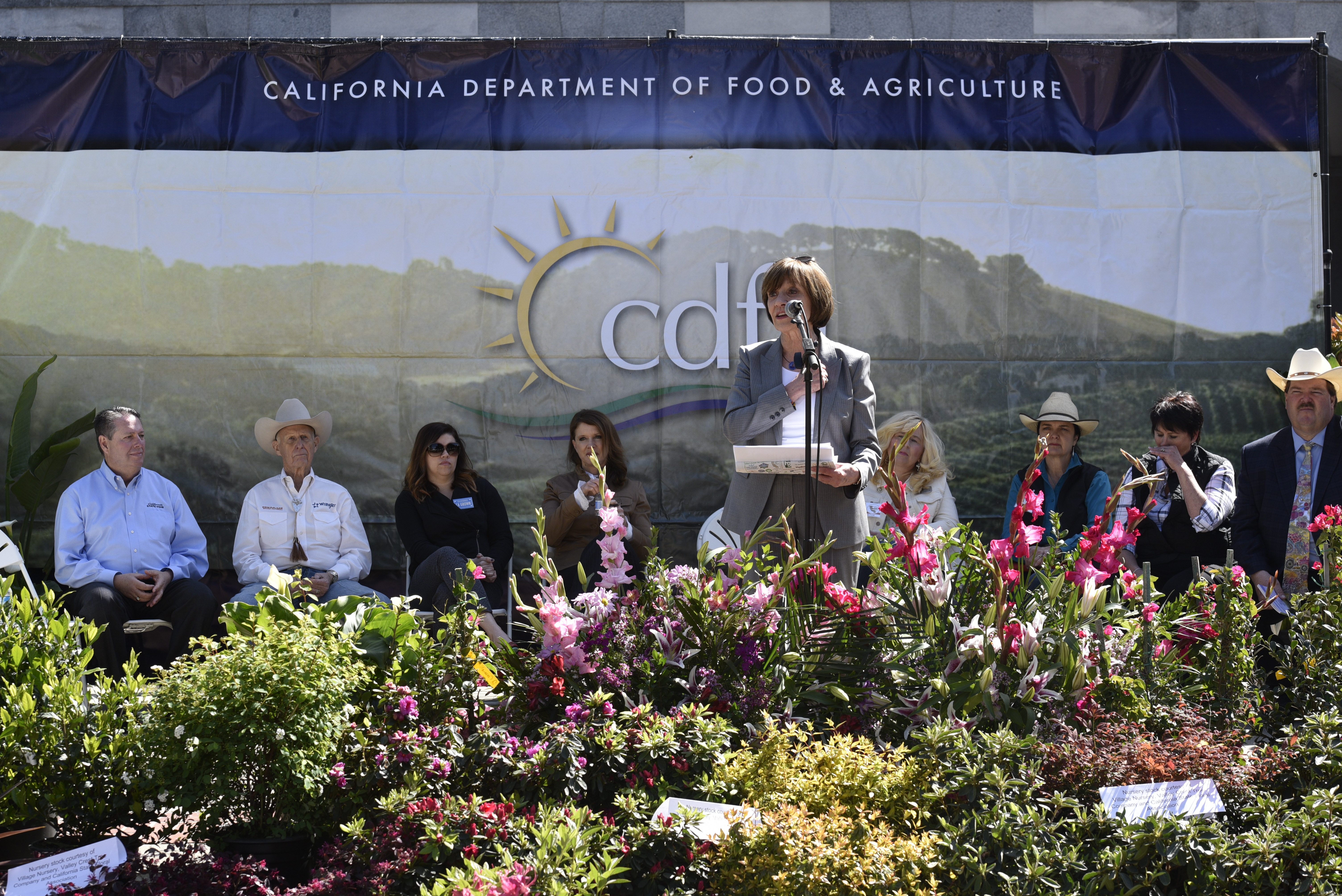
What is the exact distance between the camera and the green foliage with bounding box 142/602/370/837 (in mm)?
1886

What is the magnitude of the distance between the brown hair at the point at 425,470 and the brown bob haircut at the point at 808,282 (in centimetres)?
226

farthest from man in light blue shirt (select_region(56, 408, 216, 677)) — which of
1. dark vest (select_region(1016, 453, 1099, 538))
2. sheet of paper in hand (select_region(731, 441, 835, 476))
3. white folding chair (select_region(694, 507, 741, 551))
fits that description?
dark vest (select_region(1016, 453, 1099, 538))

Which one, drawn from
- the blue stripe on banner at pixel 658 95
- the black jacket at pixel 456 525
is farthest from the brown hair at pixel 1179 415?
the black jacket at pixel 456 525

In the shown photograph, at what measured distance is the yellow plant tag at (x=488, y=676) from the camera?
2.14 meters

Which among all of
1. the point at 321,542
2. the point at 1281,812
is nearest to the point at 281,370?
the point at 321,542

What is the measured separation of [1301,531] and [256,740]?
344cm

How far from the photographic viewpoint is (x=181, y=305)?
16.4 ft

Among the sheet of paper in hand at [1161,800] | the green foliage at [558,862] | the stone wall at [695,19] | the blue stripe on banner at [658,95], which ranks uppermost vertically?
the stone wall at [695,19]

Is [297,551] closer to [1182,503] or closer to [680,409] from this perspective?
[680,409]

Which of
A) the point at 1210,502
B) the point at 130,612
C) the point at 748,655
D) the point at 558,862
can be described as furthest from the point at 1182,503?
the point at 130,612

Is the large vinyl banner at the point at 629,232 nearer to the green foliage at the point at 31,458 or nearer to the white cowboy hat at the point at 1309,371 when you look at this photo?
the green foliage at the point at 31,458

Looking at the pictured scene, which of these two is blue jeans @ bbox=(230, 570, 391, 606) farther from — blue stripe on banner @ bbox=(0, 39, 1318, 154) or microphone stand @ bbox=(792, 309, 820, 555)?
microphone stand @ bbox=(792, 309, 820, 555)

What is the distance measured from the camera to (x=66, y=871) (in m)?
1.85

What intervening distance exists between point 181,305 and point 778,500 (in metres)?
3.28
